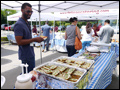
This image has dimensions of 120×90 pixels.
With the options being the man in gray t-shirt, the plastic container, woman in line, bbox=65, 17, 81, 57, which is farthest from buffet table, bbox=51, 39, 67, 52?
the plastic container

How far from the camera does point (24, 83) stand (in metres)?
0.81

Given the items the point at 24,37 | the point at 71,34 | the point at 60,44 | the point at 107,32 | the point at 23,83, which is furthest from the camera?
the point at 60,44

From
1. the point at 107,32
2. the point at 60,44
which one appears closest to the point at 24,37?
the point at 107,32

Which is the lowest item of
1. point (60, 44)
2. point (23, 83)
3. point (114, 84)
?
point (114, 84)

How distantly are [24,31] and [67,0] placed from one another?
1.61 m

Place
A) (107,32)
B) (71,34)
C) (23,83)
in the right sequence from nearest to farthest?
(23,83), (71,34), (107,32)

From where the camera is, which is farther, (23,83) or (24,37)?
(24,37)

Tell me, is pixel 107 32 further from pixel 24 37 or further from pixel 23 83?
pixel 23 83

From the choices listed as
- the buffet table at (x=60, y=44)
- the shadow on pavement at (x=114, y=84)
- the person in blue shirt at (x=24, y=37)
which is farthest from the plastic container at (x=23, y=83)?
the buffet table at (x=60, y=44)

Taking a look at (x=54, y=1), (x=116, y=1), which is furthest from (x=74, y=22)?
(x=116, y=1)

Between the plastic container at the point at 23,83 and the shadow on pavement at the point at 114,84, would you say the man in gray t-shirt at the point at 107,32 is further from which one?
the plastic container at the point at 23,83

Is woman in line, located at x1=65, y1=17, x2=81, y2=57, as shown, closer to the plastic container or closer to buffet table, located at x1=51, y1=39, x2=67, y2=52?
the plastic container

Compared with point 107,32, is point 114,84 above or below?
below

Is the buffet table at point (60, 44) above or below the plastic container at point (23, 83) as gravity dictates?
below
